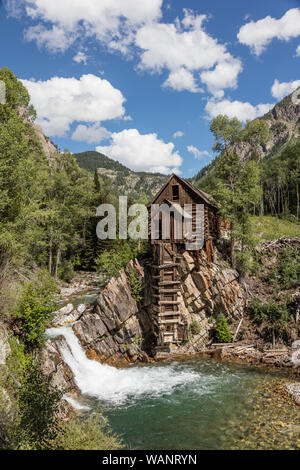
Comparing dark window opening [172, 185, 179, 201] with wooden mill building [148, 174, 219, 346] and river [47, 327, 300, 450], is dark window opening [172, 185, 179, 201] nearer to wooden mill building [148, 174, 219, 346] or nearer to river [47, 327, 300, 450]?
wooden mill building [148, 174, 219, 346]

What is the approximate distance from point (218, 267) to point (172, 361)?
945 cm

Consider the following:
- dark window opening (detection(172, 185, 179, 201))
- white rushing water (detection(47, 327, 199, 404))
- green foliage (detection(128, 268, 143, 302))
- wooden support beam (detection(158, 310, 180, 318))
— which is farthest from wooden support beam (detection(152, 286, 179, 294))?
dark window opening (detection(172, 185, 179, 201))

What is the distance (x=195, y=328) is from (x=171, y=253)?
6946mm

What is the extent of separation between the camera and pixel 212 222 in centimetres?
2852

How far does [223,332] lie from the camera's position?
2331 cm

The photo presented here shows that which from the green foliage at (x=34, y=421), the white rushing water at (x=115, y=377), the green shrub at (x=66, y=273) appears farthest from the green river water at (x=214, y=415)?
the green shrub at (x=66, y=273)

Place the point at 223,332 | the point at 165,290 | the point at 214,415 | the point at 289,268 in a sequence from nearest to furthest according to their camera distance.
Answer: the point at 214,415 → the point at 223,332 → the point at 165,290 → the point at 289,268

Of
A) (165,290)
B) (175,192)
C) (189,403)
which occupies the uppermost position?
(175,192)

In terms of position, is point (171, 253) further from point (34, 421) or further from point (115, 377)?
point (34, 421)

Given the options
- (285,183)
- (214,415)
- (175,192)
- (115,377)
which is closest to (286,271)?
(175,192)

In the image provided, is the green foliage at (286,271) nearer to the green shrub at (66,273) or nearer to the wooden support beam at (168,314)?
the wooden support beam at (168,314)

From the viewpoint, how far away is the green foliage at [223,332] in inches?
914
